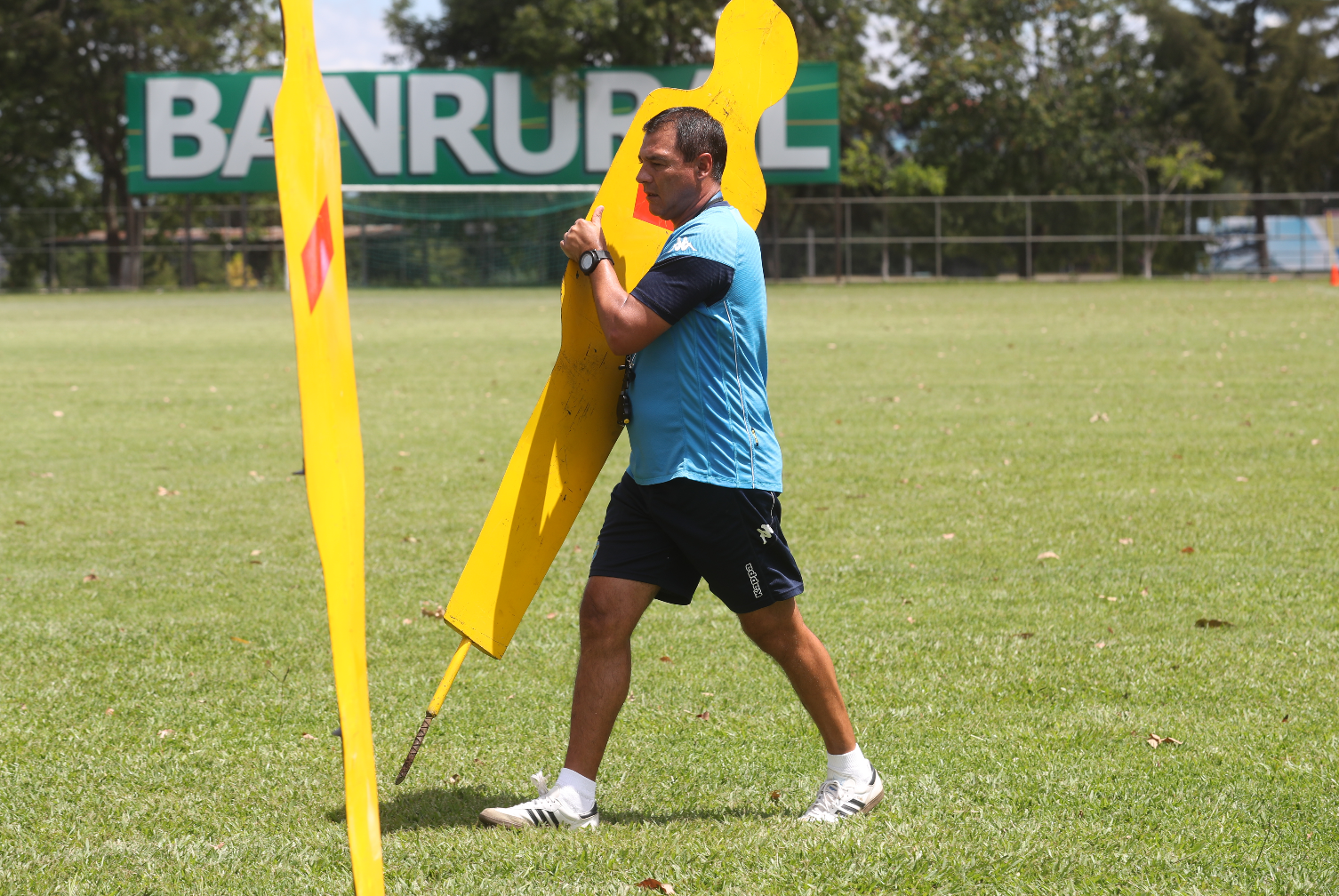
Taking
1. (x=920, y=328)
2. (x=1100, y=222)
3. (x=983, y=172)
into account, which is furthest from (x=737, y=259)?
(x=983, y=172)

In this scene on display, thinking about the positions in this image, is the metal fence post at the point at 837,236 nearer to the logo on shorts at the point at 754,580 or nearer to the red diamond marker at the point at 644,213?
the red diamond marker at the point at 644,213

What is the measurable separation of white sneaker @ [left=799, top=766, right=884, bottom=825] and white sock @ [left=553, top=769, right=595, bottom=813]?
578 millimetres

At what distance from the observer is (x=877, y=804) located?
3.86m

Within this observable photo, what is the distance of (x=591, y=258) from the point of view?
3.59 metres

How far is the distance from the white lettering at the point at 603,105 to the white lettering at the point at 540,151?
479 millimetres

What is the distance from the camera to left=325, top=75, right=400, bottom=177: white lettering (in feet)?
129

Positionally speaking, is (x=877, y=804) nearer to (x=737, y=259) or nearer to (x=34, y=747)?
(x=737, y=259)

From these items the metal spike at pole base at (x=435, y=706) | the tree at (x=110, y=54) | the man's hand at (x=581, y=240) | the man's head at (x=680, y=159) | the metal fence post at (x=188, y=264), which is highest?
the tree at (x=110, y=54)

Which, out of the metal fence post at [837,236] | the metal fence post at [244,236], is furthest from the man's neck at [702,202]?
the metal fence post at [244,236]

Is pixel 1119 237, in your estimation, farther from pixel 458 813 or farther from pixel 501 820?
pixel 501 820

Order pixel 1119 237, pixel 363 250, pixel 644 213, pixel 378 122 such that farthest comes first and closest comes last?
pixel 1119 237 → pixel 363 250 → pixel 378 122 → pixel 644 213

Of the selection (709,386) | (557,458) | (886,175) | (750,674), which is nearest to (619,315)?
(709,386)

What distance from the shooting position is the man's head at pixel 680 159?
3625 mm

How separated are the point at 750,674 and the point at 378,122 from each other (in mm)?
36668
